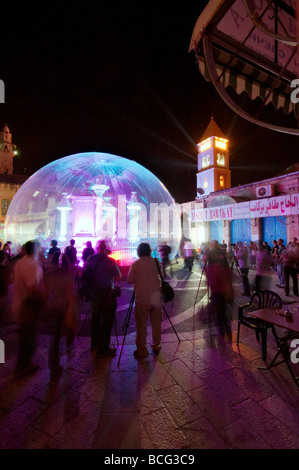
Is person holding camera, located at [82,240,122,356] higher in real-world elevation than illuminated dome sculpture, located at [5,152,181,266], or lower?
lower

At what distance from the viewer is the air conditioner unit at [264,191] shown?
20.5m

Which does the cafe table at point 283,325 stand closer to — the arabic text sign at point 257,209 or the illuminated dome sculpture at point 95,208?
the illuminated dome sculpture at point 95,208

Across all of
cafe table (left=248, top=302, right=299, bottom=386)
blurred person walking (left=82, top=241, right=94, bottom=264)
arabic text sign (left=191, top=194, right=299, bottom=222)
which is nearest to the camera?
cafe table (left=248, top=302, right=299, bottom=386)

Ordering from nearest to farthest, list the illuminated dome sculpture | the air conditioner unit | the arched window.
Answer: the illuminated dome sculpture, the air conditioner unit, the arched window

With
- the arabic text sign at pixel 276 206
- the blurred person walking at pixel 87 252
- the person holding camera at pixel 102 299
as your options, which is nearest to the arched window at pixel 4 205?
the arabic text sign at pixel 276 206

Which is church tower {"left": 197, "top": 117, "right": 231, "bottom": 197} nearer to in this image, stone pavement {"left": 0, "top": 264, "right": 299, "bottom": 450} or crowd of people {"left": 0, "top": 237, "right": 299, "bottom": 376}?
crowd of people {"left": 0, "top": 237, "right": 299, "bottom": 376}

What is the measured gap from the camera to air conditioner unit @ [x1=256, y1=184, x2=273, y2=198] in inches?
806

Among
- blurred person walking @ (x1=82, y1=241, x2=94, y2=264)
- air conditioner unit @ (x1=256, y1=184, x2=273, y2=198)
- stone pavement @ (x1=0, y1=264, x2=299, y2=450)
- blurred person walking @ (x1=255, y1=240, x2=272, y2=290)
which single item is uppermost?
air conditioner unit @ (x1=256, y1=184, x2=273, y2=198)

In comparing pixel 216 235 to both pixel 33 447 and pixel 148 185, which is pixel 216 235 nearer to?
pixel 148 185

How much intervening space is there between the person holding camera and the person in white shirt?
0.42m

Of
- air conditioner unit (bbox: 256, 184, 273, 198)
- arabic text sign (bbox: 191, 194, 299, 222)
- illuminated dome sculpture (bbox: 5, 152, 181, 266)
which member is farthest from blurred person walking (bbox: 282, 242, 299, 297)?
air conditioner unit (bbox: 256, 184, 273, 198)

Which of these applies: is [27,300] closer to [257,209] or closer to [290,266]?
[290,266]

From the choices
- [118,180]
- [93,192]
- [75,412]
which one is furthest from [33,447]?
[118,180]
